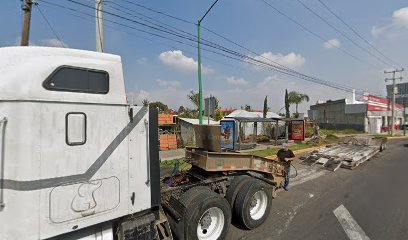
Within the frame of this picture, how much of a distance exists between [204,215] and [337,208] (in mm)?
4093

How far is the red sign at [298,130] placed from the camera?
2467cm

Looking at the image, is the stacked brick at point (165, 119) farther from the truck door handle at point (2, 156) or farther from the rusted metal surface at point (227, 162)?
the truck door handle at point (2, 156)

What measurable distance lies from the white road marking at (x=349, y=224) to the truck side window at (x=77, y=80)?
5.38 metres

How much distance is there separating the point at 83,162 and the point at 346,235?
5.15 m

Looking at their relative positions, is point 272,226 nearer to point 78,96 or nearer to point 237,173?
point 237,173

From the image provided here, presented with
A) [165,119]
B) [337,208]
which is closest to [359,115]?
[165,119]

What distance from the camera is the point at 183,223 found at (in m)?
4.26

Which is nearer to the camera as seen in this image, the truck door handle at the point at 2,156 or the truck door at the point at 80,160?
the truck door handle at the point at 2,156

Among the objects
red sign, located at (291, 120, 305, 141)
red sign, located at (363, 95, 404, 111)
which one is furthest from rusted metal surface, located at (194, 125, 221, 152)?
red sign, located at (363, 95, 404, 111)

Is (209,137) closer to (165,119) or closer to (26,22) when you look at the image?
(26,22)

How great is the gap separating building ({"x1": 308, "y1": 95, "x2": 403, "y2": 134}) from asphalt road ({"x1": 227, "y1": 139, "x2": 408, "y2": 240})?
1255 inches

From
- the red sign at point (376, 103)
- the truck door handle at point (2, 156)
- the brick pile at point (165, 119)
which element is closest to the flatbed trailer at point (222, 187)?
the truck door handle at point (2, 156)

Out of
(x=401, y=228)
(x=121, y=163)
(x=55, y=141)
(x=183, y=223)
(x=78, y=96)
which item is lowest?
(x=401, y=228)

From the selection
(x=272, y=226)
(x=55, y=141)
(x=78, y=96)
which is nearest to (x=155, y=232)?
(x=55, y=141)
